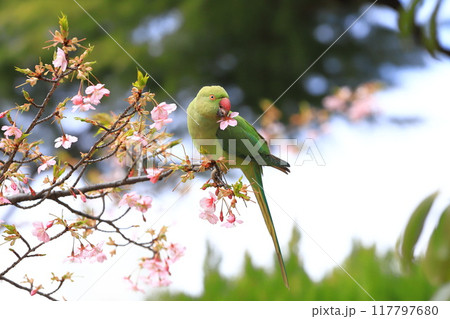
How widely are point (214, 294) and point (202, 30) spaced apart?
1805 millimetres

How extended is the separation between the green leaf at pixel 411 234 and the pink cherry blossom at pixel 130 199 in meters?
0.83

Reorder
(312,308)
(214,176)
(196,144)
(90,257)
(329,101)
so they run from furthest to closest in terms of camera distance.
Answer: (329,101), (312,308), (196,144), (90,257), (214,176)

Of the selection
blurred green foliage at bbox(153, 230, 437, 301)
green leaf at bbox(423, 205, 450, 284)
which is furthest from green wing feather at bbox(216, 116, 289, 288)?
blurred green foliage at bbox(153, 230, 437, 301)

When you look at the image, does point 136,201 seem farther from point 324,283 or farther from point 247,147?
point 324,283

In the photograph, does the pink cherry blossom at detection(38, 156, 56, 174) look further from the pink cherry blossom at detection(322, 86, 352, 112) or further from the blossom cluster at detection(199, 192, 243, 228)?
the pink cherry blossom at detection(322, 86, 352, 112)

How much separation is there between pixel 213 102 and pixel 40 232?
22.8 inches

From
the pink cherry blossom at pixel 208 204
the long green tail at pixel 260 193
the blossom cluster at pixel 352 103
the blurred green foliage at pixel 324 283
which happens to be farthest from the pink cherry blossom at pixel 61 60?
the blossom cluster at pixel 352 103

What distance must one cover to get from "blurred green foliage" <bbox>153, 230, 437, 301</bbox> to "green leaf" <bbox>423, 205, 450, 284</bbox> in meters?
1.01

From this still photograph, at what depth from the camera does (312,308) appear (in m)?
1.95

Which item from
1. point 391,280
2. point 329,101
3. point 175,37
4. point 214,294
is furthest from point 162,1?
point 391,280

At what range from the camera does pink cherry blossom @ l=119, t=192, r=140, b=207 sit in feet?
4.36

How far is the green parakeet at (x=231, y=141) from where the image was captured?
1478 mm

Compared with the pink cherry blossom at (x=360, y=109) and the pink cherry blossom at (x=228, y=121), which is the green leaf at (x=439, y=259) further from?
the pink cherry blossom at (x=360, y=109)

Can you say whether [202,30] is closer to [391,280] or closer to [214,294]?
[214,294]
